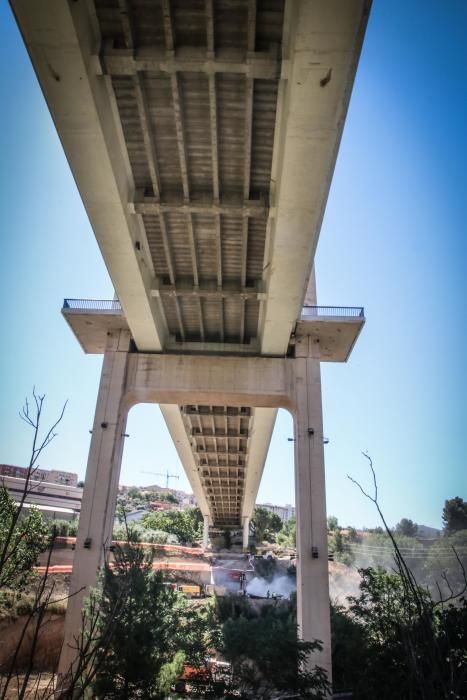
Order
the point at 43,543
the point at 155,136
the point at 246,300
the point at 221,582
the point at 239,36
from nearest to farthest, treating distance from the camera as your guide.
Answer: the point at 239,36 → the point at 155,136 → the point at 246,300 → the point at 43,543 → the point at 221,582

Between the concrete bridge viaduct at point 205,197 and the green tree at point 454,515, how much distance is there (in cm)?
4970

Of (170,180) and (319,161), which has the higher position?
(170,180)

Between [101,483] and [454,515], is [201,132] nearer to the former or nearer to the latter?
[101,483]

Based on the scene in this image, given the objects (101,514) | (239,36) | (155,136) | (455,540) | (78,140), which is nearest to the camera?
(239,36)

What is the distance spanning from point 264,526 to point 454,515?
33.1m

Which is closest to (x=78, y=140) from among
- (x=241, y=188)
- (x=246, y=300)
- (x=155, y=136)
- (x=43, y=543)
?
(x=155, y=136)

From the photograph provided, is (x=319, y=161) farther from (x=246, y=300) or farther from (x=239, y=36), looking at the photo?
(x=246, y=300)

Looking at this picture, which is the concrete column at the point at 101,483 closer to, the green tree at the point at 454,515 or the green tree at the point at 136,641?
the green tree at the point at 136,641

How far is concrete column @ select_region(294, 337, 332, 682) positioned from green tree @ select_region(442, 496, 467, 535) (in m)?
50.3

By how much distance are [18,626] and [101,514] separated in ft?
29.1

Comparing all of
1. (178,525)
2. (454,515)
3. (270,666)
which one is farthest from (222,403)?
(178,525)

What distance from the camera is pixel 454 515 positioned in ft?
193

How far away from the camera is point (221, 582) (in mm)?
41844

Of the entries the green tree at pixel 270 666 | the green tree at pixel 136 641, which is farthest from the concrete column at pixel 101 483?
the green tree at pixel 270 666
